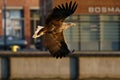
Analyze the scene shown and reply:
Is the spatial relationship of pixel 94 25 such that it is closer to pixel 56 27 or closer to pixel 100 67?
pixel 100 67

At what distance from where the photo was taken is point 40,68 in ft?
91.5

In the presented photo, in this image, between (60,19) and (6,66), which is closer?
(60,19)

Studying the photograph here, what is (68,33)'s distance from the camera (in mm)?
19922

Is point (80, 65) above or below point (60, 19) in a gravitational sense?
below

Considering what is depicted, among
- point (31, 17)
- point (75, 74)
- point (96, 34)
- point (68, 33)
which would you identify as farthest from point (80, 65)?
point (31, 17)

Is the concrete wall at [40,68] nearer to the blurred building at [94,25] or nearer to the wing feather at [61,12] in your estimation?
the blurred building at [94,25]

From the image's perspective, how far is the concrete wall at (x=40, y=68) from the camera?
27.8m

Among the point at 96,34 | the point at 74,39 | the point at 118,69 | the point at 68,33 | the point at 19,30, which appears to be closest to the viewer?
the point at 68,33

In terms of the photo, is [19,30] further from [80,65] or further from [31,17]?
[80,65]

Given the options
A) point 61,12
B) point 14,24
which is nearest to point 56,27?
point 61,12

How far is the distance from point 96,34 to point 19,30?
50.3 metres

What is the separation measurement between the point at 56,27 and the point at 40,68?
20.8 meters

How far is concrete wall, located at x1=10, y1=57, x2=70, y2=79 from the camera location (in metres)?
27.8

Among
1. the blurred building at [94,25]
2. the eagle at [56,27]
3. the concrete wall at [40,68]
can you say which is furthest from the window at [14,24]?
the eagle at [56,27]
